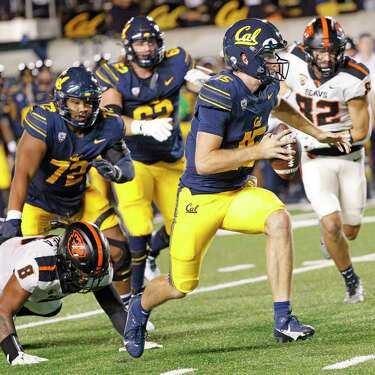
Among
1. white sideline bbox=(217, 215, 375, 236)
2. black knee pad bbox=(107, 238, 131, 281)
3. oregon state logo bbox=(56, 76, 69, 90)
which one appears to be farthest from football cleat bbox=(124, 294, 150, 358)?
white sideline bbox=(217, 215, 375, 236)

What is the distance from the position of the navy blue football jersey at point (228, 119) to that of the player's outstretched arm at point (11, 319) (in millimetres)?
933

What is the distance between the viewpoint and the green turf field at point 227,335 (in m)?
5.22

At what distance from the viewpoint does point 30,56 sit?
59.9 ft

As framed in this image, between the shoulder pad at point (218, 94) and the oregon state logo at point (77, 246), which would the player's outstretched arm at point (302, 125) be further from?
the oregon state logo at point (77, 246)

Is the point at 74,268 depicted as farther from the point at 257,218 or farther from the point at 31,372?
the point at 257,218

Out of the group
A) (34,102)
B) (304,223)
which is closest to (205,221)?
(304,223)

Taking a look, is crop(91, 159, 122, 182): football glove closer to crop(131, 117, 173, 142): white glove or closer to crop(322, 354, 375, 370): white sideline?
crop(131, 117, 173, 142): white glove

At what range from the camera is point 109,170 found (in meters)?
6.31

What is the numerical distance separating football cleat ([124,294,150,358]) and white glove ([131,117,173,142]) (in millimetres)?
1625

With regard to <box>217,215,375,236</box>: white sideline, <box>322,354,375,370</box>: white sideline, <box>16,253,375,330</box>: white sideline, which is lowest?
<box>217,215,375,236</box>: white sideline

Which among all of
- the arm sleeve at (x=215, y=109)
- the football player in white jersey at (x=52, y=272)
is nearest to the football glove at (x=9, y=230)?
the football player in white jersey at (x=52, y=272)

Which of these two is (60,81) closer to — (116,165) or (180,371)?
(116,165)

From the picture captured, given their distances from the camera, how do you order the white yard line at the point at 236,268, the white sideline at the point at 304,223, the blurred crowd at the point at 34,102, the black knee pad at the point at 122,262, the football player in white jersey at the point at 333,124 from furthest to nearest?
1. the blurred crowd at the point at 34,102
2. the white sideline at the point at 304,223
3. the white yard line at the point at 236,268
4. the football player in white jersey at the point at 333,124
5. the black knee pad at the point at 122,262

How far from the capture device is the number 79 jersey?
7.03m
